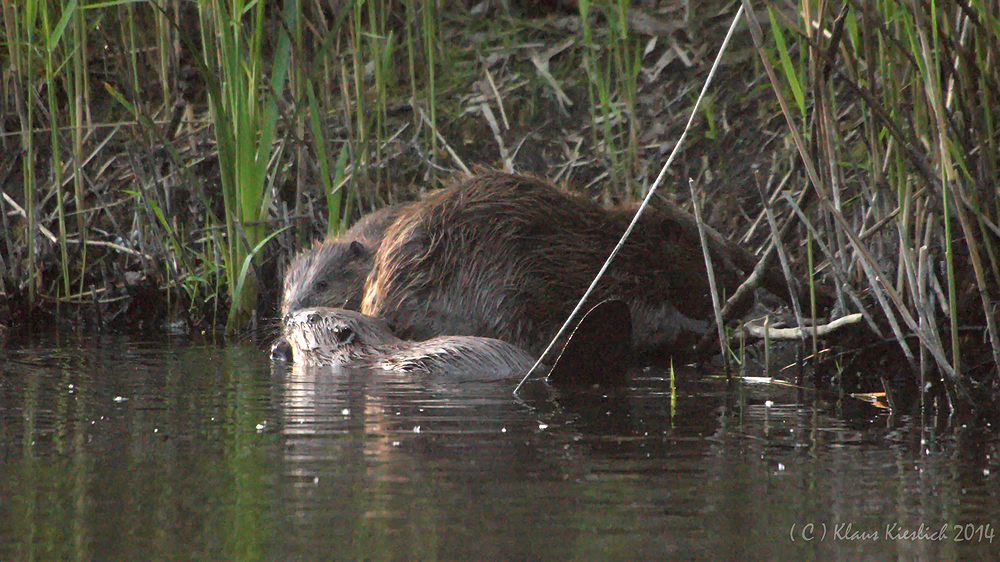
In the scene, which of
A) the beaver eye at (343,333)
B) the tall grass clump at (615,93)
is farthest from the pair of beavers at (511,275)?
the tall grass clump at (615,93)

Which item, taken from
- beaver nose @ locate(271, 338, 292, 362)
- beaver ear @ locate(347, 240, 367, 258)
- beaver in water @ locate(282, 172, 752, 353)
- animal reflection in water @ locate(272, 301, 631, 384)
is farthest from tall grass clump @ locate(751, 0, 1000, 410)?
beaver ear @ locate(347, 240, 367, 258)

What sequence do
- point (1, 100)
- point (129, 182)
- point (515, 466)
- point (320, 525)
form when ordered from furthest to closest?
1. point (129, 182)
2. point (1, 100)
3. point (515, 466)
4. point (320, 525)

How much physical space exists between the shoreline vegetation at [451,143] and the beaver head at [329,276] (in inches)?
6.5

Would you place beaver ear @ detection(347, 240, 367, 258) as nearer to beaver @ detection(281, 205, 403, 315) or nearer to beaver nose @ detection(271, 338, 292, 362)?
beaver @ detection(281, 205, 403, 315)

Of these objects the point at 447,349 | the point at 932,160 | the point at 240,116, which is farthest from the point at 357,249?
the point at 932,160

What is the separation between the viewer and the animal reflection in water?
3514 millimetres

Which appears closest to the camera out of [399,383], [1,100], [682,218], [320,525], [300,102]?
[320,525]

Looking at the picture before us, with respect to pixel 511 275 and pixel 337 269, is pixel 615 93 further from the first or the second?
pixel 511 275

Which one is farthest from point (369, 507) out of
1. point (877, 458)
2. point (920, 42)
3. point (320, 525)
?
point (920, 42)

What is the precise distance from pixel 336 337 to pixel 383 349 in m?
0.20

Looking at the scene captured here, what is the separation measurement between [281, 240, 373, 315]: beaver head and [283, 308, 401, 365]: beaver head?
2.16 feet

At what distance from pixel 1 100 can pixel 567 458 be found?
4.70 metres

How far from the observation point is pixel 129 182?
6.57 metres

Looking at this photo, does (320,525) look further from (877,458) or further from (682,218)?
(682,218)
